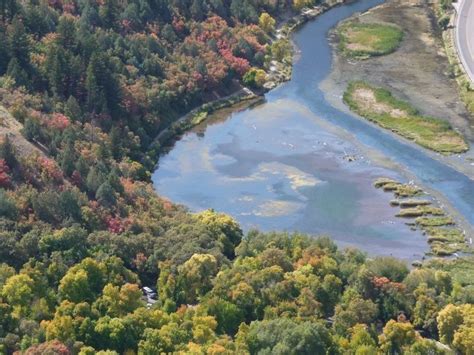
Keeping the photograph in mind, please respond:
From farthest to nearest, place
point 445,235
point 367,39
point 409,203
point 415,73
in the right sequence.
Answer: point 367,39, point 415,73, point 409,203, point 445,235

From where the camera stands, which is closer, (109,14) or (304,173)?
(304,173)

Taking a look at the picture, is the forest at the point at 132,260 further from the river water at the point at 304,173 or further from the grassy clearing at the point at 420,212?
the grassy clearing at the point at 420,212

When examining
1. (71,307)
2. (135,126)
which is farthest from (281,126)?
(71,307)

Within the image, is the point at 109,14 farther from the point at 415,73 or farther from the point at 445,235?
the point at 445,235

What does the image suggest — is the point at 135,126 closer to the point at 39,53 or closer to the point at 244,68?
the point at 39,53

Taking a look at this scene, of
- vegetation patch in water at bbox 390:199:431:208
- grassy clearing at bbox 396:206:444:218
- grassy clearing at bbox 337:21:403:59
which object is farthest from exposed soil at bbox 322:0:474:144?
grassy clearing at bbox 396:206:444:218

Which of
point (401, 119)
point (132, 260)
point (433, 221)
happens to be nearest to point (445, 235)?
point (433, 221)

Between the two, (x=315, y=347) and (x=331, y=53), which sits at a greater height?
(x=331, y=53)
